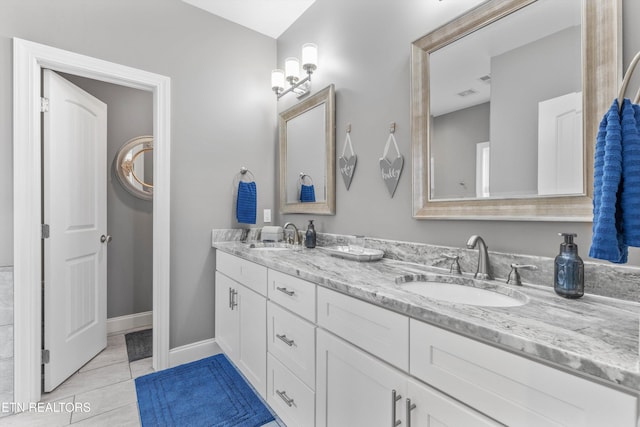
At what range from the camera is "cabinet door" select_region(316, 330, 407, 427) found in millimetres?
930

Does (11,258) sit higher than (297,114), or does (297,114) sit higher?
(297,114)

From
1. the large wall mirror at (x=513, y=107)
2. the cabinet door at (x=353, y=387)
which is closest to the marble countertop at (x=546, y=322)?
the cabinet door at (x=353, y=387)

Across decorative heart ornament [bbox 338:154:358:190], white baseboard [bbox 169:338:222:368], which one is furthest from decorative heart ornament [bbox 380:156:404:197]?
white baseboard [bbox 169:338:222:368]

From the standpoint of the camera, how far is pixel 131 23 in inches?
81.5

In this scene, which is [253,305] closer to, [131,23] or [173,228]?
[173,228]

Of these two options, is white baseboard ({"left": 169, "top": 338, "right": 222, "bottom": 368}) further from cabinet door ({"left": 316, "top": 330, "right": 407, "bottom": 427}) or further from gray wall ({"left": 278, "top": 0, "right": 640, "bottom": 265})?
cabinet door ({"left": 316, "top": 330, "right": 407, "bottom": 427})

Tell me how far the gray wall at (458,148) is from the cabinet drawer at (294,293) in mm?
743

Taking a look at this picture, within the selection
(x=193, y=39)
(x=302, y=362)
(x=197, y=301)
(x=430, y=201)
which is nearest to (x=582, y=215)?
(x=430, y=201)

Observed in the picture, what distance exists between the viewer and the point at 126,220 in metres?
2.87

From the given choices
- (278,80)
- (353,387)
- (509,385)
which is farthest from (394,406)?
(278,80)

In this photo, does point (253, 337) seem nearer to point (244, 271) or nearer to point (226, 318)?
point (244, 271)

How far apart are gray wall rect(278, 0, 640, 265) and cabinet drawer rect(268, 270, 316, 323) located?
0.60 meters

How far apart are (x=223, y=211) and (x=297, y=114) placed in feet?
3.15

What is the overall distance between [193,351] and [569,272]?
234 centimetres
